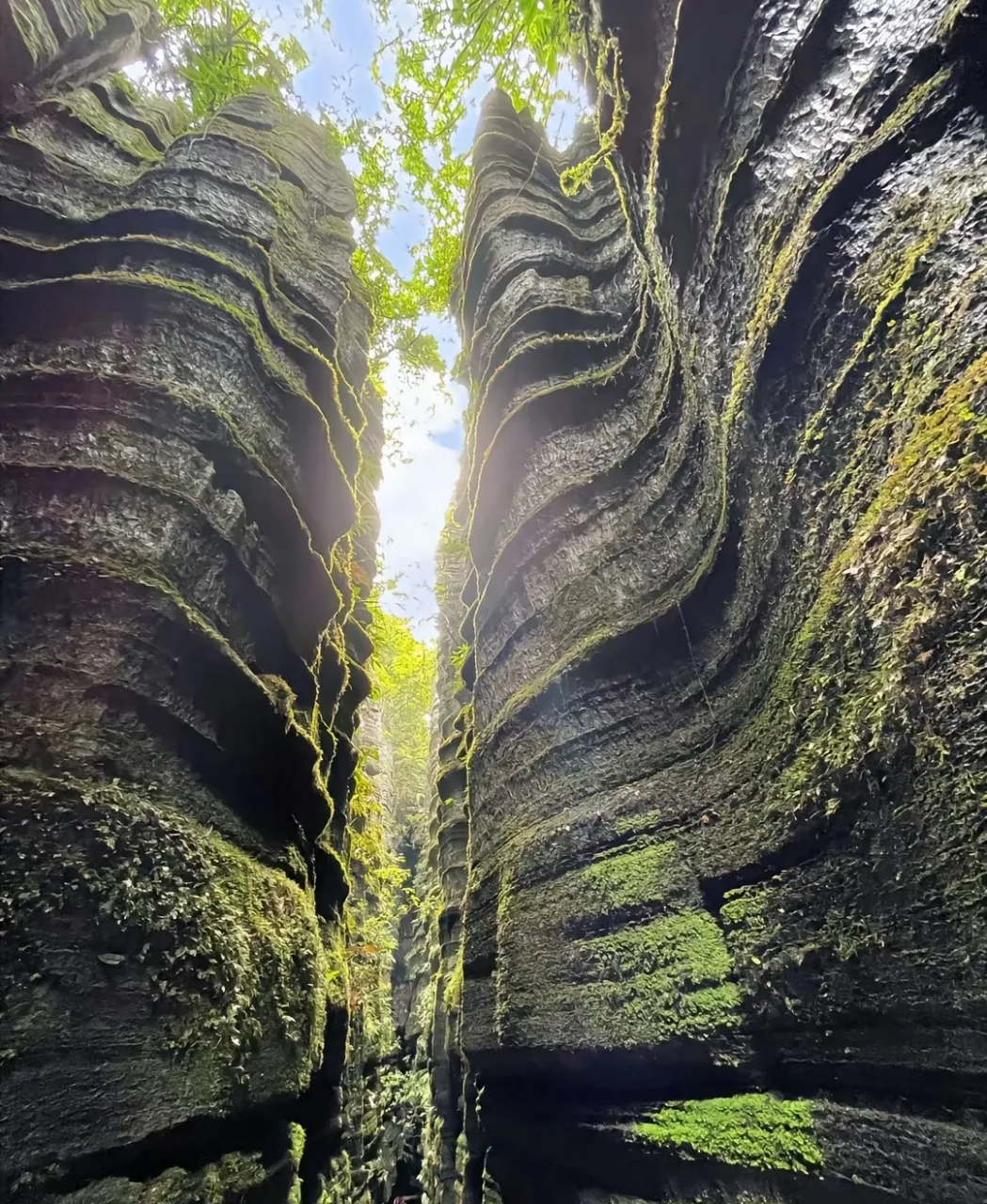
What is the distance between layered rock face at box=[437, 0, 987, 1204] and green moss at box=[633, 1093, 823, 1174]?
0.01 meters

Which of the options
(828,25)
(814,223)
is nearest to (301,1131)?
(814,223)

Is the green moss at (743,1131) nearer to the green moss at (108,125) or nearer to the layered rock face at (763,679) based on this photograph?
the layered rock face at (763,679)

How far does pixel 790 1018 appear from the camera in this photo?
263 cm

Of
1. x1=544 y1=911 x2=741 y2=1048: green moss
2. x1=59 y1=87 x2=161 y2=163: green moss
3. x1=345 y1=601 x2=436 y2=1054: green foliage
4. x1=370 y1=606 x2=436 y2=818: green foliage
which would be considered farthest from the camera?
x1=370 y1=606 x2=436 y2=818: green foliage

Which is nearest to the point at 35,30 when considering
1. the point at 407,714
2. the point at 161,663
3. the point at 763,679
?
the point at 161,663

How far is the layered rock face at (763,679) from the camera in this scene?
2.12 meters

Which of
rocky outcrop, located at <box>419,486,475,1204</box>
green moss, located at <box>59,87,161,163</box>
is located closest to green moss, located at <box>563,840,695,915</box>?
rocky outcrop, located at <box>419,486,475,1204</box>

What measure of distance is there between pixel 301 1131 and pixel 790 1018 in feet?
10.7

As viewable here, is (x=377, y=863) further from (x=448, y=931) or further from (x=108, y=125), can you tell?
(x=108, y=125)

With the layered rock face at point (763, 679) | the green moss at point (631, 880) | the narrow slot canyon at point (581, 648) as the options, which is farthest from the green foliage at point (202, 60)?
the green moss at point (631, 880)

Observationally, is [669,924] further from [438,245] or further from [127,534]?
[438,245]

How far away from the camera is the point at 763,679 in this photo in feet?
10.5

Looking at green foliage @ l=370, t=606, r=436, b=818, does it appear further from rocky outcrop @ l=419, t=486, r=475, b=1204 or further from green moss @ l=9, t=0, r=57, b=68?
green moss @ l=9, t=0, r=57, b=68

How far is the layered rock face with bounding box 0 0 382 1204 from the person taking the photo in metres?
2.62
